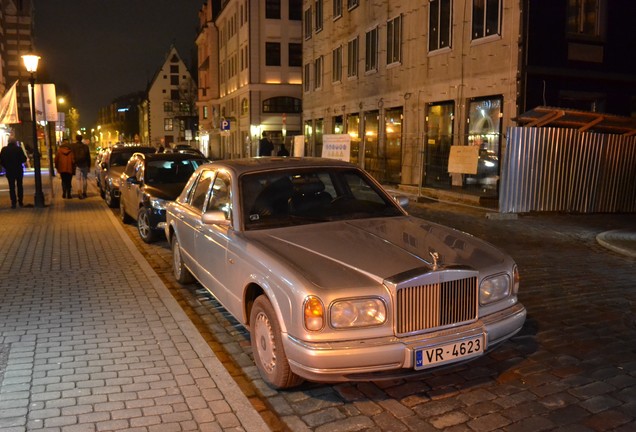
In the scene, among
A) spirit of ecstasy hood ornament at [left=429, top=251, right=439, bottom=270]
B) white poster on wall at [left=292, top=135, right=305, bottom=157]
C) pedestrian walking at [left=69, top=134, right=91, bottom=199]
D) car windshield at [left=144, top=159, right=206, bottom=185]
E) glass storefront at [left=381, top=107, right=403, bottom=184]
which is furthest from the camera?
white poster on wall at [left=292, top=135, right=305, bottom=157]

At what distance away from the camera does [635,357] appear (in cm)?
506

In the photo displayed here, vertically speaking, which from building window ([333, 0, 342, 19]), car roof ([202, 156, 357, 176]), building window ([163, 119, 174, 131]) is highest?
building window ([333, 0, 342, 19])

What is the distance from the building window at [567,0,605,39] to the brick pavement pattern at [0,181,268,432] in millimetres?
14060

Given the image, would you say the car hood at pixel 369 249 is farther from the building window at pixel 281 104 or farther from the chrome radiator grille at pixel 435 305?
the building window at pixel 281 104

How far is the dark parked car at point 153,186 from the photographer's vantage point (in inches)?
420

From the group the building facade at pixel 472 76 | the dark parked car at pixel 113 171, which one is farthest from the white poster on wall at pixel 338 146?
the dark parked car at pixel 113 171

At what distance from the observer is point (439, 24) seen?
2005 centimetres

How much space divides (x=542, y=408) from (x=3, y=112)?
757 inches

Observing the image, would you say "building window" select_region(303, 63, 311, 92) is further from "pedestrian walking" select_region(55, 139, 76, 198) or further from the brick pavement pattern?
the brick pavement pattern

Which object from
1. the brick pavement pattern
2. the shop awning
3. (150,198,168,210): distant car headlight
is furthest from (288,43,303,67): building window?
the brick pavement pattern

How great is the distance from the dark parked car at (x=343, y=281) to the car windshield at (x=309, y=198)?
13mm

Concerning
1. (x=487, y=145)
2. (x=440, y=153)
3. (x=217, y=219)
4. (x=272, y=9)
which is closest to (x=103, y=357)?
(x=217, y=219)

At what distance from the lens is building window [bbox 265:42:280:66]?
4891 centimetres

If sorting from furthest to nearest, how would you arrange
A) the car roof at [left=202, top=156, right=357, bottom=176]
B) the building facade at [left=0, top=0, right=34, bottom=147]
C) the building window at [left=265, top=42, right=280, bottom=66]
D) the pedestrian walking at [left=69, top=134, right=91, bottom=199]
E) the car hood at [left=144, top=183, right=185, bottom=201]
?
the building facade at [left=0, top=0, right=34, bottom=147]
the building window at [left=265, top=42, right=280, bottom=66]
the pedestrian walking at [left=69, top=134, right=91, bottom=199]
the car hood at [left=144, top=183, right=185, bottom=201]
the car roof at [left=202, top=156, right=357, bottom=176]
